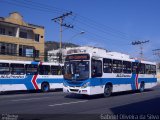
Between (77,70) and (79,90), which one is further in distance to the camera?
(77,70)

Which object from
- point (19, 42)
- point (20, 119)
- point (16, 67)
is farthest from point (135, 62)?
point (19, 42)

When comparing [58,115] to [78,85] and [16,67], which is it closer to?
[78,85]

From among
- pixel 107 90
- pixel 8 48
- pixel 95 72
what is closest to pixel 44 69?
pixel 107 90

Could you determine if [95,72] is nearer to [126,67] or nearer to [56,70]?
[126,67]

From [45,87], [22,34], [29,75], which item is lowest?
[45,87]

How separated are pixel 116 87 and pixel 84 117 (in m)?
10.4

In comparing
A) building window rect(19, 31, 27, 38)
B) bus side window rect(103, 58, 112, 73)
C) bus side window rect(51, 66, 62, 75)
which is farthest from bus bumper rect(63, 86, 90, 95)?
building window rect(19, 31, 27, 38)

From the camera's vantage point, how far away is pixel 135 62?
81.2ft

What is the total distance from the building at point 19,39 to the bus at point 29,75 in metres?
18.1

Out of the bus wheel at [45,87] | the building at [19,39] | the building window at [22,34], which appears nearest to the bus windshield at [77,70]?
the bus wheel at [45,87]

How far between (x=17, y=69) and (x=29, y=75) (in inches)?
58.7

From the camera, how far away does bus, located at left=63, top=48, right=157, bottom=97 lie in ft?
60.4

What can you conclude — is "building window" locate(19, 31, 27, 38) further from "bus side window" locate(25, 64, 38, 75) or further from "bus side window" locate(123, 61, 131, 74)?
"bus side window" locate(123, 61, 131, 74)

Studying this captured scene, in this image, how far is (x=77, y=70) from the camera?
61.3 feet
